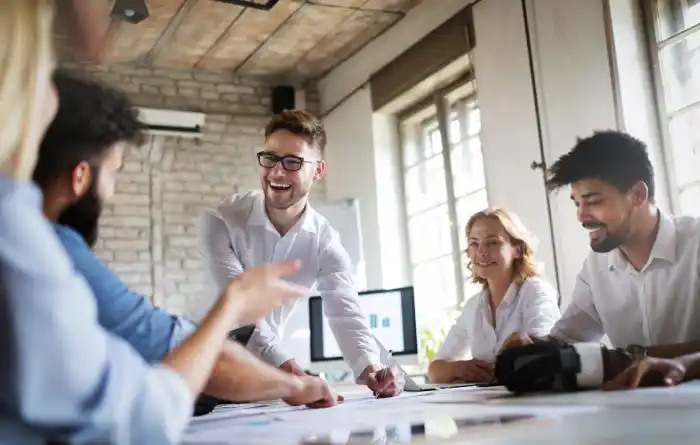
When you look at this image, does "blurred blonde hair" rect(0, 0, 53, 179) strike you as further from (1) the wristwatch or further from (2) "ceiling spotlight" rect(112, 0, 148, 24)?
(2) "ceiling spotlight" rect(112, 0, 148, 24)

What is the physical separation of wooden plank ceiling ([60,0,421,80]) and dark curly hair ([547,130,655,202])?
7.53 ft

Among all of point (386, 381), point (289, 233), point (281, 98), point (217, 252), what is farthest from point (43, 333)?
point (281, 98)

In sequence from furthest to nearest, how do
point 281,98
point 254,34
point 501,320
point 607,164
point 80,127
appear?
point 281,98, point 254,34, point 501,320, point 607,164, point 80,127

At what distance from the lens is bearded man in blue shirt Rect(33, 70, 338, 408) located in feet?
2.27

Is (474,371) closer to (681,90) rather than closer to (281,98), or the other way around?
(681,90)

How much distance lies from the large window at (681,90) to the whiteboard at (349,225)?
74.8 inches

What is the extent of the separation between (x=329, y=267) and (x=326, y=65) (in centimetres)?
285

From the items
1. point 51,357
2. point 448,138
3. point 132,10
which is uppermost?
point 132,10

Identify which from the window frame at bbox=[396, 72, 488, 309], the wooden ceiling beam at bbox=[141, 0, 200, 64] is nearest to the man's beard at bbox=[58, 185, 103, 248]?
the window frame at bbox=[396, 72, 488, 309]

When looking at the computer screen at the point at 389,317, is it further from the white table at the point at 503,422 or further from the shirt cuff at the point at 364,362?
the white table at the point at 503,422

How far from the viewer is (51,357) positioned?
47cm

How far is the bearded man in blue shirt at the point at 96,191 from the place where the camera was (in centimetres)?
69

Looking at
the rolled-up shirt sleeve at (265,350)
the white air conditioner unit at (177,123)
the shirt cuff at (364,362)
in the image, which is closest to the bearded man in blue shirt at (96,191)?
the rolled-up shirt sleeve at (265,350)

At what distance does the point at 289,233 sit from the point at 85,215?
4.21 feet
